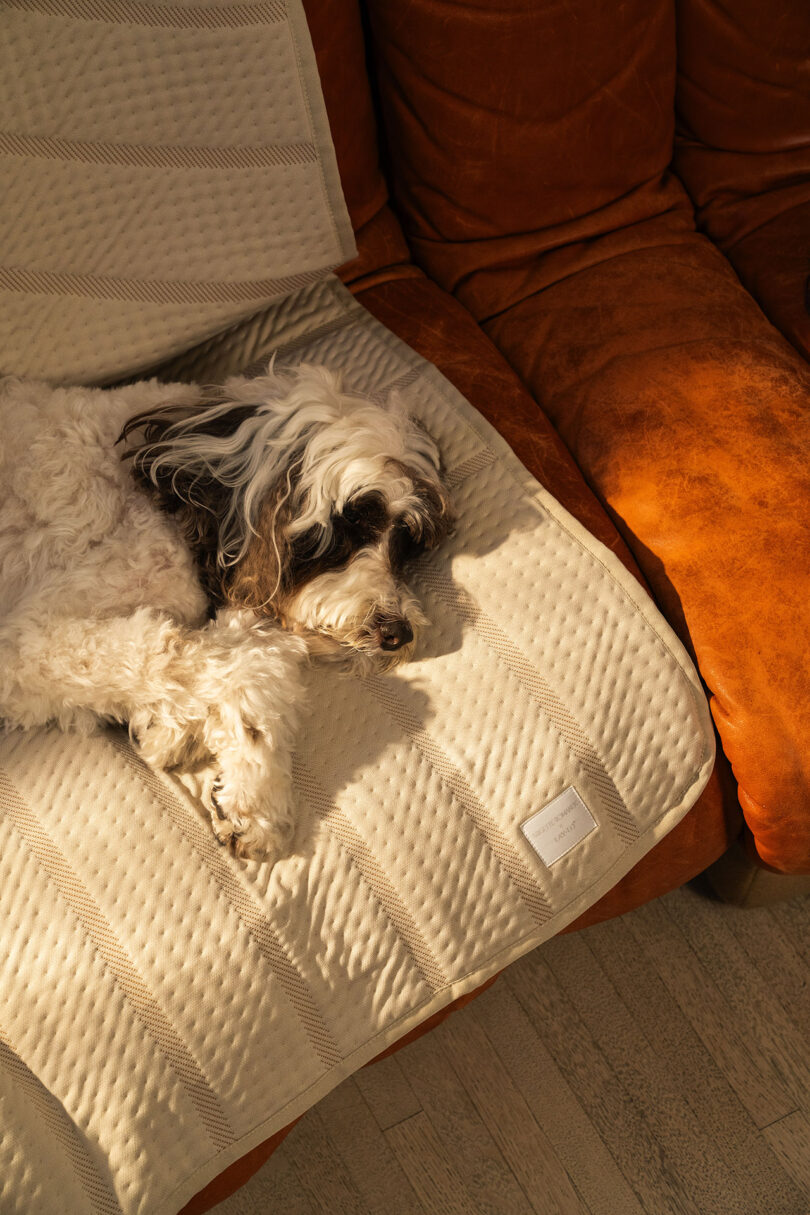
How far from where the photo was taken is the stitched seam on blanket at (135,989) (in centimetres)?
133

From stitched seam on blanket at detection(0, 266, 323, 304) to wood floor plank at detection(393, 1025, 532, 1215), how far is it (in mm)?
1734

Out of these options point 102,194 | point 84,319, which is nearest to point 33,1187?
point 84,319

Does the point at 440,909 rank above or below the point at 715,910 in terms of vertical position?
above

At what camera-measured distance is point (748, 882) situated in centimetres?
201

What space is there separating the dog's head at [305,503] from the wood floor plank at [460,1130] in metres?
0.98

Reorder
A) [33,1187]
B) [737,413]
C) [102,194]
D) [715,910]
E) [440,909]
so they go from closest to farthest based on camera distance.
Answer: [33,1187]
[440,909]
[102,194]
[737,413]
[715,910]

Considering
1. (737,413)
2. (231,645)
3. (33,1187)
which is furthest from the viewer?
(737,413)

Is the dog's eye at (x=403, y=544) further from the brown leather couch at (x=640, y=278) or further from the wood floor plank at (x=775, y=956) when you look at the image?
the wood floor plank at (x=775, y=956)

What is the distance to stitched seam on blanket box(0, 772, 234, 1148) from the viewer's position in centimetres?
133

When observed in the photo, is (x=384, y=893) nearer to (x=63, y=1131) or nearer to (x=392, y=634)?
(x=392, y=634)

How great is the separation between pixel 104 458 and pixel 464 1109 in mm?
1600

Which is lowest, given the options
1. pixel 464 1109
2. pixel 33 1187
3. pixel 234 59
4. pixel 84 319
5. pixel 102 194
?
pixel 464 1109

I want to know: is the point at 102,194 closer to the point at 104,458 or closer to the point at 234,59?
the point at 234,59

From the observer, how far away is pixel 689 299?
2152mm
